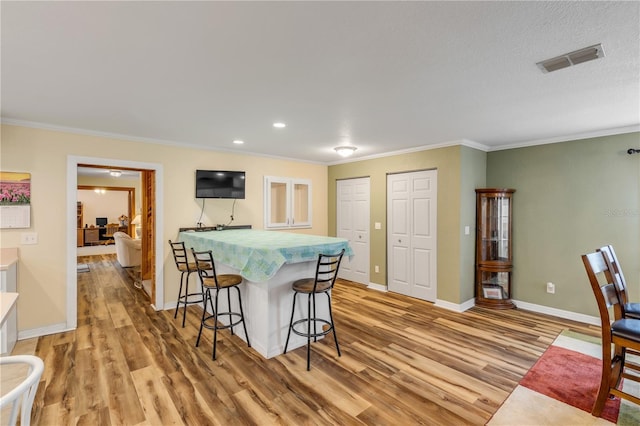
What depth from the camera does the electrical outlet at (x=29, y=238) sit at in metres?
3.38

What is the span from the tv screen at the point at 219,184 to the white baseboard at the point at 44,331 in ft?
7.34

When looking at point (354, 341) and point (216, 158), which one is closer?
point (354, 341)

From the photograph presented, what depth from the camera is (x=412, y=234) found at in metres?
4.92

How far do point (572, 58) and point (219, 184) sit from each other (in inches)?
170

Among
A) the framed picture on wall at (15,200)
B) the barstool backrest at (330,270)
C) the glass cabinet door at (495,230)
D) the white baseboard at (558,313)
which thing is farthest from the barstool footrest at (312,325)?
the framed picture on wall at (15,200)

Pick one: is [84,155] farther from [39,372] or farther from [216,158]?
[39,372]

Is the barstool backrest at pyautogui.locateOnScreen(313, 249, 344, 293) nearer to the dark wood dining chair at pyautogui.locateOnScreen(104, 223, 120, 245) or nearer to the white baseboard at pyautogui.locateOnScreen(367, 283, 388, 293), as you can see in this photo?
the white baseboard at pyautogui.locateOnScreen(367, 283, 388, 293)

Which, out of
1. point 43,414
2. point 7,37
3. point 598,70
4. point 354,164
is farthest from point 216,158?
point 598,70

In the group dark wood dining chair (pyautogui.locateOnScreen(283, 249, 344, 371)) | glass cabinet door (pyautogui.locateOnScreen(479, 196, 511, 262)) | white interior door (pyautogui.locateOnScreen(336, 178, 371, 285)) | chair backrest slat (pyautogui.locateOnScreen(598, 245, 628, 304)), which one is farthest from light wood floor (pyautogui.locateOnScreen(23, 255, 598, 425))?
white interior door (pyautogui.locateOnScreen(336, 178, 371, 285))

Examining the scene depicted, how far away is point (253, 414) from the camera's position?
85.0 inches

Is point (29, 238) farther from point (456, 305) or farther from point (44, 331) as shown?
point (456, 305)

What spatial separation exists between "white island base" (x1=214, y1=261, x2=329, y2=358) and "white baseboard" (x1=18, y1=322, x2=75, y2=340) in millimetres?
2143

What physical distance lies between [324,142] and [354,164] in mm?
1589

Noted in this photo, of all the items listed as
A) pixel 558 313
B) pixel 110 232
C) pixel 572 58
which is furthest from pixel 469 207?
pixel 110 232
